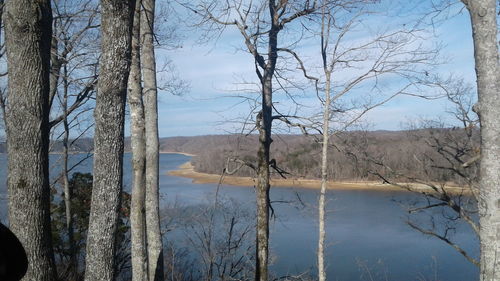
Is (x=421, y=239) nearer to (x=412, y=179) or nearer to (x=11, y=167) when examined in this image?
(x=412, y=179)

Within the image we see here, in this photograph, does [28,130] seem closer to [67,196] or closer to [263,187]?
[263,187]

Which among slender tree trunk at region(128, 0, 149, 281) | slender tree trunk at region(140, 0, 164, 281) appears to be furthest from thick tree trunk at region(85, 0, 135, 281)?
slender tree trunk at region(140, 0, 164, 281)

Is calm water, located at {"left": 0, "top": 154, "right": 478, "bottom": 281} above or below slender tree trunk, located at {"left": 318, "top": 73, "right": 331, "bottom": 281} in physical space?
below

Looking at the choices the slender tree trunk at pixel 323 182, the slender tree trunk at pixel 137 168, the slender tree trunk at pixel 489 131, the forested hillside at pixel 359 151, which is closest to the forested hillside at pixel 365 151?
the forested hillside at pixel 359 151

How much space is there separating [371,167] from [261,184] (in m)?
3.80

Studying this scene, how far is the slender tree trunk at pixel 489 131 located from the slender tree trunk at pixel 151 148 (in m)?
3.49

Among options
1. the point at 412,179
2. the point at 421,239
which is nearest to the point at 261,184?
the point at 412,179

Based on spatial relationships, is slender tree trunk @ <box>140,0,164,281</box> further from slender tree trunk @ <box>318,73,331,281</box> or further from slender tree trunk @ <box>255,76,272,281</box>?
slender tree trunk @ <box>318,73,331,281</box>

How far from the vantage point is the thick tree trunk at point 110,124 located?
332 cm

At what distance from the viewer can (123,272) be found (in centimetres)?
1205

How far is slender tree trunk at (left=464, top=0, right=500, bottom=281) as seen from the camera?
11.6ft

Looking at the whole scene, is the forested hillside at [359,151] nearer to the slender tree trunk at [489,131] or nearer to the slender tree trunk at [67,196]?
the slender tree trunk at [67,196]

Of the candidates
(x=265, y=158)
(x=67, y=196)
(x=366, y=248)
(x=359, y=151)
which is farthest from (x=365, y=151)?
(x=366, y=248)

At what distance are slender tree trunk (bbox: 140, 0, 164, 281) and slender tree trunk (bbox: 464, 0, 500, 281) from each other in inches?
137
